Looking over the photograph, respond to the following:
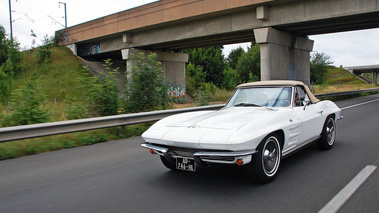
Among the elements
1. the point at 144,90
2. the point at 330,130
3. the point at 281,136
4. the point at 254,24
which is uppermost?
the point at 254,24

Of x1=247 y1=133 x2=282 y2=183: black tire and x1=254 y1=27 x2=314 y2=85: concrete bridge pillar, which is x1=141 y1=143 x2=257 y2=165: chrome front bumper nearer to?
x1=247 y1=133 x2=282 y2=183: black tire

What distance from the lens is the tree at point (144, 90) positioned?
10.8 metres

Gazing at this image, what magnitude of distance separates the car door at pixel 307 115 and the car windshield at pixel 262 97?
0.18 meters

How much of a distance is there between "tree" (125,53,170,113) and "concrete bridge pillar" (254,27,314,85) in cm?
1218

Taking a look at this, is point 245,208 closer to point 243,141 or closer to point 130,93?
point 243,141

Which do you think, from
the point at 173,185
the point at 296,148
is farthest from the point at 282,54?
the point at 173,185

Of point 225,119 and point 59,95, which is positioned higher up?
point 59,95

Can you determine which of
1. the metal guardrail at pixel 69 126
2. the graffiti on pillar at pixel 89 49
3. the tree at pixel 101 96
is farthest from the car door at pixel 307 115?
the graffiti on pillar at pixel 89 49

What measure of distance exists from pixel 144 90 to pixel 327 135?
6.65 metres

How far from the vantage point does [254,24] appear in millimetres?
21375

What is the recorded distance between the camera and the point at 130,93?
10.9 metres

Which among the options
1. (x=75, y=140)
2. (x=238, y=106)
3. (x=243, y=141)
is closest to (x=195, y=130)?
(x=243, y=141)

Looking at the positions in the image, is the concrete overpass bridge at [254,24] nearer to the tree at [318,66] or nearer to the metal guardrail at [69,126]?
the metal guardrail at [69,126]

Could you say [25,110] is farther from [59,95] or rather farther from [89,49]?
[89,49]
